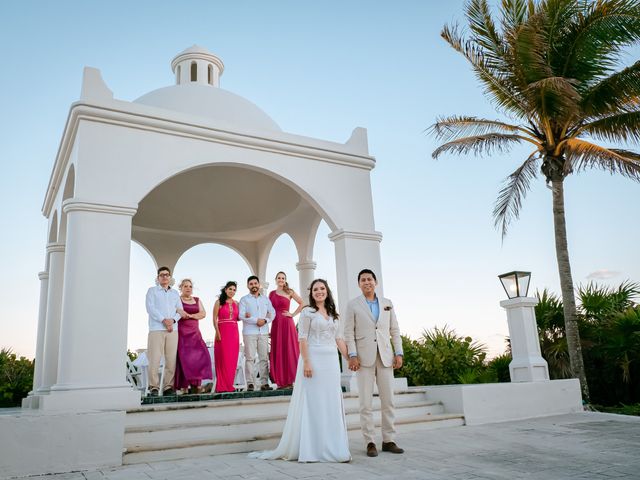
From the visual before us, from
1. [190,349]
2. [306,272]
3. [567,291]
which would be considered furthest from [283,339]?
[567,291]

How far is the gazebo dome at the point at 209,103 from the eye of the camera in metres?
10.8

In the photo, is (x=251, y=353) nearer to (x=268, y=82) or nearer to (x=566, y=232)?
(x=268, y=82)

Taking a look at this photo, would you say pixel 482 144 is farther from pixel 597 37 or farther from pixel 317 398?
pixel 317 398

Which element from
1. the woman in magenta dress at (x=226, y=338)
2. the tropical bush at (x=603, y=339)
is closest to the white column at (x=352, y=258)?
the woman in magenta dress at (x=226, y=338)

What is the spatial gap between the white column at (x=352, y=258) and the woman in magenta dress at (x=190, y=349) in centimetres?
231

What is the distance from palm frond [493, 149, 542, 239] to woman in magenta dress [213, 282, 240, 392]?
23.1 ft

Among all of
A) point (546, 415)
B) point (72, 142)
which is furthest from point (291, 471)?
point (72, 142)

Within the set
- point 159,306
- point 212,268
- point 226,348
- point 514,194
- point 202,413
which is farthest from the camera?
point 212,268

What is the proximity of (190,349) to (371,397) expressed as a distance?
11.1 ft

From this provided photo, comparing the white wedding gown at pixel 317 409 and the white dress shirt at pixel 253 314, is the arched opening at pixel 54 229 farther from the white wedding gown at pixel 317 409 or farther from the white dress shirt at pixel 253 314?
the white wedding gown at pixel 317 409

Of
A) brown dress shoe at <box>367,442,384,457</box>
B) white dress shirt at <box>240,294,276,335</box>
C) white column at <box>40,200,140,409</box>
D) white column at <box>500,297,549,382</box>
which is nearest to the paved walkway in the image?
brown dress shoe at <box>367,442,384,457</box>

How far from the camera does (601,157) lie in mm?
10961

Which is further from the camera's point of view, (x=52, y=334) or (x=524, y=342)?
(x=52, y=334)

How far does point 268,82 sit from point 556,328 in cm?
874
